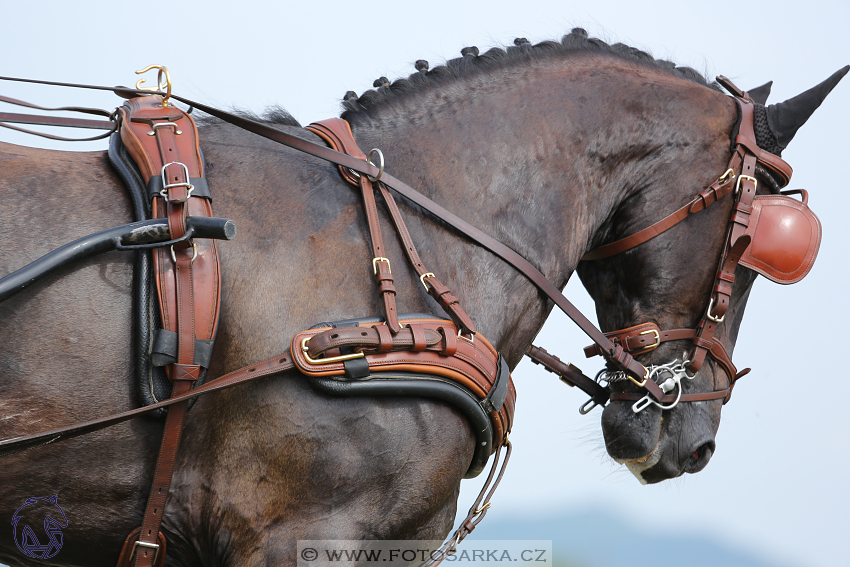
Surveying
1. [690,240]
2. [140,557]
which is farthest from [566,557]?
[140,557]

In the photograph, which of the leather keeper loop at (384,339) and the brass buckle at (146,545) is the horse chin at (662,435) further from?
the brass buckle at (146,545)

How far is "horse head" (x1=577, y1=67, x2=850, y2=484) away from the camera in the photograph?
219 cm

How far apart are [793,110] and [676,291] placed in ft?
2.33

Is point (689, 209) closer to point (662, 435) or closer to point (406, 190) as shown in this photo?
point (662, 435)

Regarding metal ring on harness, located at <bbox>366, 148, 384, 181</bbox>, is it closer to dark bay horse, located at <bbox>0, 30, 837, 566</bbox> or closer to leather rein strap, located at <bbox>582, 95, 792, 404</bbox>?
dark bay horse, located at <bbox>0, 30, 837, 566</bbox>

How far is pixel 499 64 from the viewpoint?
2.14 m

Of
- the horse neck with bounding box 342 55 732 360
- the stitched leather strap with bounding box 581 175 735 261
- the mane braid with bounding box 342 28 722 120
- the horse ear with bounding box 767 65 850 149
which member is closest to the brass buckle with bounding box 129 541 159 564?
the horse neck with bounding box 342 55 732 360

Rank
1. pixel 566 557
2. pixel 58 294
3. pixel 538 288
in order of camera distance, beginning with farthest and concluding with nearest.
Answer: pixel 566 557, pixel 538 288, pixel 58 294

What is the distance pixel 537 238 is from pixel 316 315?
70 cm

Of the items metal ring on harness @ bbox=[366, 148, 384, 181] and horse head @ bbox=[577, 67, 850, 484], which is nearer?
metal ring on harness @ bbox=[366, 148, 384, 181]

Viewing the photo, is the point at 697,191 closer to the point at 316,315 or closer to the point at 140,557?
the point at 316,315

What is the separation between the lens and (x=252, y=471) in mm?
1563

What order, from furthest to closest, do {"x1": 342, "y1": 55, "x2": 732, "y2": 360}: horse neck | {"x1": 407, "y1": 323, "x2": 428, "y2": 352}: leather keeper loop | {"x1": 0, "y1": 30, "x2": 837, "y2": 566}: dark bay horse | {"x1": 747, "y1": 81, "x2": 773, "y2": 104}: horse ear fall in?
{"x1": 747, "y1": 81, "x2": 773, "y2": 104}: horse ear → {"x1": 342, "y1": 55, "x2": 732, "y2": 360}: horse neck → {"x1": 407, "y1": 323, "x2": 428, "y2": 352}: leather keeper loop → {"x1": 0, "y1": 30, "x2": 837, "y2": 566}: dark bay horse

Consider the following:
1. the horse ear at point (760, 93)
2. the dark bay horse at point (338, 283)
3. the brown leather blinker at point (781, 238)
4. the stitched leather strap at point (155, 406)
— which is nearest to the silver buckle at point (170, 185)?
the dark bay horse at point (338, 283)
